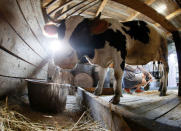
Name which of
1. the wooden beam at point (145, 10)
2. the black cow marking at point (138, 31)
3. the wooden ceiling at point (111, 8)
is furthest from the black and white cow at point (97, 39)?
the wooden ceiling at point (111, 8)

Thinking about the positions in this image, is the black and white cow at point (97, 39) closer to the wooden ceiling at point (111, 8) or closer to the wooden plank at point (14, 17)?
the wooden plank at point (14, 17)

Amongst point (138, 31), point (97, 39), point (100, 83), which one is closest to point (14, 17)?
point (97, 39)

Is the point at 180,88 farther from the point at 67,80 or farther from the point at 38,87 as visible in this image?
the point at 67,80

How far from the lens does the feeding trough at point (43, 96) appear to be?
1665mm

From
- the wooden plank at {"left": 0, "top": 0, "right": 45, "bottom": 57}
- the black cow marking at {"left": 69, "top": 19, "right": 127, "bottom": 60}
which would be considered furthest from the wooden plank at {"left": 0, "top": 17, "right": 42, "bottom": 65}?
the black cow marking at {"left": 69, "top": 19, "right": 127, "bottom": 60}

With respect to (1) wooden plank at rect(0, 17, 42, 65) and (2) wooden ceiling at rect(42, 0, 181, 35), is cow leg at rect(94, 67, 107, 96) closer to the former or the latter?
(1) wooden plank at rect(0, 17, 42, 65)

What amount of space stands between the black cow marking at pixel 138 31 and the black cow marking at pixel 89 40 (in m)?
0.37

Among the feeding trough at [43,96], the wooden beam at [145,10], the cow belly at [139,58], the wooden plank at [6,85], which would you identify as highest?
the wooden beam at [145,10]

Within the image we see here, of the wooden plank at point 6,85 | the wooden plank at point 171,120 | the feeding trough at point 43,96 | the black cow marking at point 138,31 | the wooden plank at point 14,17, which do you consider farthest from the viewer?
the black cow marking at point 138,31

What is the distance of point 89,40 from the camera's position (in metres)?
1.43

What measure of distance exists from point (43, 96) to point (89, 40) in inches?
46.5

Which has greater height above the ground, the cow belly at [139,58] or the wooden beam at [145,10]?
the wooden beam at [145,10]

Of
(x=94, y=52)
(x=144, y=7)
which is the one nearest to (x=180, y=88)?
(x=144, y=7)

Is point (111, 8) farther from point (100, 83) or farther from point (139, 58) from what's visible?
point (100, 83)
